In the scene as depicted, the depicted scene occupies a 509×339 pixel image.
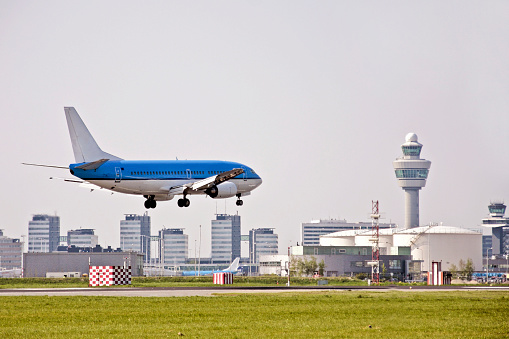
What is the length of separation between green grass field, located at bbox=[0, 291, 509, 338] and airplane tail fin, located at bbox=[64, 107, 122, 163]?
35.4 meters

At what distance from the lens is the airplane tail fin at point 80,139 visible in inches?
3878

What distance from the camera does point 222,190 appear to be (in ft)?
355

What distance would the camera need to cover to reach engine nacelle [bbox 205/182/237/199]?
352 feet

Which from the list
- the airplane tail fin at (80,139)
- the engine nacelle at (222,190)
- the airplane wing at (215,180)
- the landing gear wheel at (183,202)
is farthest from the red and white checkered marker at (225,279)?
the airplane tail fin at (80,139)

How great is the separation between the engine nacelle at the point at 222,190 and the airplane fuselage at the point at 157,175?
0.84 ft

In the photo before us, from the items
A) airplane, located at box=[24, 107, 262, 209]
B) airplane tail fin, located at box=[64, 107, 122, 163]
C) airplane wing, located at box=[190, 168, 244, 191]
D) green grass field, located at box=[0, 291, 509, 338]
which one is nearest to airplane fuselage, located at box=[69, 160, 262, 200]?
airplane, located at box=[24, 107, 262, 209]

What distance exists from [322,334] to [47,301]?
93.1 feet

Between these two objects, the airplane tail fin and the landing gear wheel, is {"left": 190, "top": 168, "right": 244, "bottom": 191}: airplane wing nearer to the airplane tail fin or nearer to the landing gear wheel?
the landing gear wheel

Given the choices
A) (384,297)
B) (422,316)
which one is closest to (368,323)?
(422,316)

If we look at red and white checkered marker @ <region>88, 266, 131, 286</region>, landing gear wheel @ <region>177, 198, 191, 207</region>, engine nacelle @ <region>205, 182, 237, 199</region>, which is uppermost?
engine nacelle @ <region>205, 182, 237, 199</region>

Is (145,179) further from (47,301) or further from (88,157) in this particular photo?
(47,301)

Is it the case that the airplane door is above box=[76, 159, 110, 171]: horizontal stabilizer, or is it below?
below

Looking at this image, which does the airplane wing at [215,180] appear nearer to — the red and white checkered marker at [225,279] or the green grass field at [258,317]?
the red and white checkered marker at [225,279]

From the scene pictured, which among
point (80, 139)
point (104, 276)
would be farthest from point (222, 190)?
point (104, 276)
